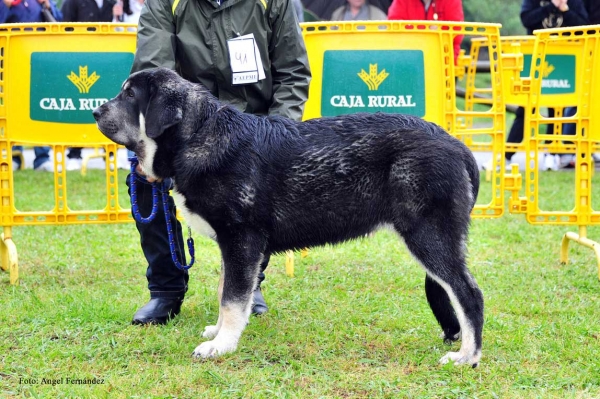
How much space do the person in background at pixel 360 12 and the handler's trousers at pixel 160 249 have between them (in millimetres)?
6405

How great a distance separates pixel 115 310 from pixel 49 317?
0.40 metres

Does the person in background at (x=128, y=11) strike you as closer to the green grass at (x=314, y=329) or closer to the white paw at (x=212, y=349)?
the green grass at (x=314, y=329)

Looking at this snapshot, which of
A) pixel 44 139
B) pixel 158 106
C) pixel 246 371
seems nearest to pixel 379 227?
pixel 246 371

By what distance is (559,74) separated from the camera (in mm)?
9406

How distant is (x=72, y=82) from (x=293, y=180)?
99.4 inches

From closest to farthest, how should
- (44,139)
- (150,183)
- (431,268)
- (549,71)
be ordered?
(431,268) < (150,183) < (44,139) < (549,71)

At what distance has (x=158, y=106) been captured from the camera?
13.8ft

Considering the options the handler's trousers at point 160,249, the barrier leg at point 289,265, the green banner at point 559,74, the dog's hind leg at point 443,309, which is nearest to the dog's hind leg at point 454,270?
the dog's hind leg at point 443,309

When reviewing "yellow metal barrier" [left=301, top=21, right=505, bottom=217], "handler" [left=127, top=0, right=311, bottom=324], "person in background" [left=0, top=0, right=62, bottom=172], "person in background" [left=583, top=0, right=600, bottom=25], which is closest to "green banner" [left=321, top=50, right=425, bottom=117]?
"yellow metal barrier" [left=301, top=21, right=505, bottom=217]

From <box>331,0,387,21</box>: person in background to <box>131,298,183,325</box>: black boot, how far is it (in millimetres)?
6597

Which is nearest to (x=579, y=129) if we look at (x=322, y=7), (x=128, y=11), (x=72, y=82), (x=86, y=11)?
Answer: (x=72, y=82)

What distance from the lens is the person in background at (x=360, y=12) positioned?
10.7m

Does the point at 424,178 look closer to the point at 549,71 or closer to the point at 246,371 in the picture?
the point at 246,371

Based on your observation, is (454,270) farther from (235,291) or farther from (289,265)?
(289,265)
